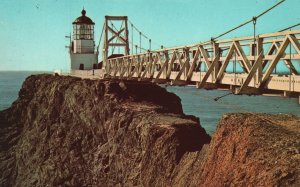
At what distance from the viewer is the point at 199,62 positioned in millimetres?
15266

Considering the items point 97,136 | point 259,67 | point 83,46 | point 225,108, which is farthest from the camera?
point 225,108

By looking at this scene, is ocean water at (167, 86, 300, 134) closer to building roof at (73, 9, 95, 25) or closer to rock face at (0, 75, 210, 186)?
A: building roof at (73, 9, 95, 25)

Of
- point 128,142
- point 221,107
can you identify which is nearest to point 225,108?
point 221,107

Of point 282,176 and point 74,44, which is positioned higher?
point 74,44

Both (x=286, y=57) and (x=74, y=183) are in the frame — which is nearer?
(x=286, y=57)

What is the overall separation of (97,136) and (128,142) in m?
4.25

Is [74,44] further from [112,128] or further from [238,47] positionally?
[238,47]

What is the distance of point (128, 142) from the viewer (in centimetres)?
1925

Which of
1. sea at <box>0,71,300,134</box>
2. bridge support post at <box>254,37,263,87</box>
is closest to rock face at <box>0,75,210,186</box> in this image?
bridge support post at <box>254,37,263,87</box>

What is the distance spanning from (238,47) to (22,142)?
24913 mm

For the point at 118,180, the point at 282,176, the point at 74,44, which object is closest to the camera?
the point at 282,176

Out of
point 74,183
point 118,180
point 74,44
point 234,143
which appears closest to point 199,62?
point 234,143

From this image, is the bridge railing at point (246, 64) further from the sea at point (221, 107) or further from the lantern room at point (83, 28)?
the lantern room at point (83, 28)

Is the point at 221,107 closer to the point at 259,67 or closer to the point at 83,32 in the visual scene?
the point at 83,32
